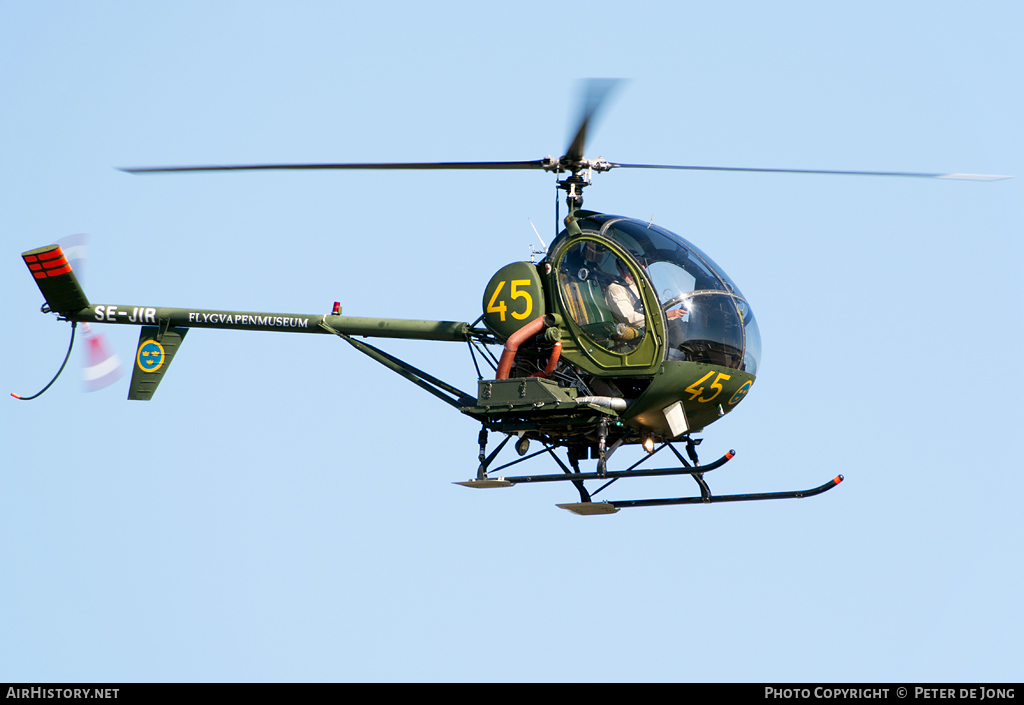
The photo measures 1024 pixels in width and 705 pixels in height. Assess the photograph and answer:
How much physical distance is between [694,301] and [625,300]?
0.93 meters

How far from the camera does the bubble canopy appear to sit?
1975cm

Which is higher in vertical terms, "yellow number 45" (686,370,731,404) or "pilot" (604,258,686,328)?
"pilot" (604,258,686,328)

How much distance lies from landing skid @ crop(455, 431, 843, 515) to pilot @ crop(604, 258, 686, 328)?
188 cm

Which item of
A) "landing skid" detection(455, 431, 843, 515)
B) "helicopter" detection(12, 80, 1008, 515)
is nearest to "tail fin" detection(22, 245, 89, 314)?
"helicopter" detection(12, 80, 1008, 515)

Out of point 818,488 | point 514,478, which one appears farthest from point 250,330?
point 818,488

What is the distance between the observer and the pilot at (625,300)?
1994 cm

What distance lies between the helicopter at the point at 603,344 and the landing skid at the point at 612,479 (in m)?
0.02

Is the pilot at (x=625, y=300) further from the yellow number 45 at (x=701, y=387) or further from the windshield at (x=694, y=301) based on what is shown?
the yellow number 45 at (x=701, y=387)

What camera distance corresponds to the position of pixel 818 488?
19.0 metres

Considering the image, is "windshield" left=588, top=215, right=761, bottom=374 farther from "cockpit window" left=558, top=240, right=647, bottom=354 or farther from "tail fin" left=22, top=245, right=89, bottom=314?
"tail fin" left=22, top=245, right=89, bottom=314
